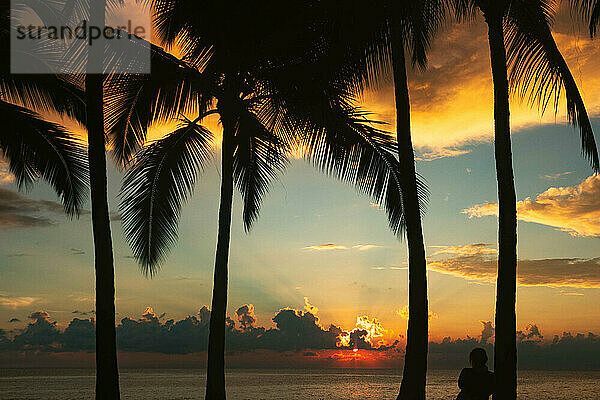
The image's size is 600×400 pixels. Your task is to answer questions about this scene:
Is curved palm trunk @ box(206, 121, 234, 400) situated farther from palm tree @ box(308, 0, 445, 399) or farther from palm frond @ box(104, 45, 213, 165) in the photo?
palm tree @ box(308, 0, 445, 399)

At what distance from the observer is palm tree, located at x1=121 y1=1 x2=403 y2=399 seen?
43.4 feet

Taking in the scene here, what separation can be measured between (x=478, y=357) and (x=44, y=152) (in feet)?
37.2

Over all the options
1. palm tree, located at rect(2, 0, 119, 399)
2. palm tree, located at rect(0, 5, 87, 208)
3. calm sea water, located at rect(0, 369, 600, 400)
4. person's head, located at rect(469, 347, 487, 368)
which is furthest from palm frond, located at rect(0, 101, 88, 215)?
calm sea water, located at rect(0, 369, 600, 400)

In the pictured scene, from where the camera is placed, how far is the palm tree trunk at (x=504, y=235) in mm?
9203

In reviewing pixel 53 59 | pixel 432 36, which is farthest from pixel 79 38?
pixel 432 36

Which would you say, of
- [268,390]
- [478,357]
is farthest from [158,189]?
[268,390]

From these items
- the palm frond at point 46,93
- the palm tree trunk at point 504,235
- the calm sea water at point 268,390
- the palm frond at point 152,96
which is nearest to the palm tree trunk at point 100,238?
the palm frond at point 152,96

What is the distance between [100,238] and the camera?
11.1m

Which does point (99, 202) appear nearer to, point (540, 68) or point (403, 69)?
point (403, 69)

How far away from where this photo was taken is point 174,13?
45.2ft

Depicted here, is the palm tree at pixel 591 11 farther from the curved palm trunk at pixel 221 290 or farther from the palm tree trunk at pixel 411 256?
the curved palm trunk at pixel 221 290

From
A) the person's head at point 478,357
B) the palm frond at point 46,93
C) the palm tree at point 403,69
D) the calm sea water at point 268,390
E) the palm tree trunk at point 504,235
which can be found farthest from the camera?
the calm sea water at point 268,390

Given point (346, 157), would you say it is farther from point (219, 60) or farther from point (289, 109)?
point (219, 60)

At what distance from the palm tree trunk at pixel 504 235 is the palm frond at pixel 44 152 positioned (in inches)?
362
